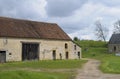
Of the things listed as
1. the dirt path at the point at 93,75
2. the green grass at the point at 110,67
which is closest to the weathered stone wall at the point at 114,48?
the green grass at the point at 110,67

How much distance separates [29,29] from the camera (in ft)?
196

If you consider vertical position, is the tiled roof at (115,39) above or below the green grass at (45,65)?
above

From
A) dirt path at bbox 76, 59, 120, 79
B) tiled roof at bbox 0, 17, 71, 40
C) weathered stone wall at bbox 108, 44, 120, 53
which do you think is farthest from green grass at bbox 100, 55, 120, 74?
weathered stone wall at bbox 108, 44, 120, 53

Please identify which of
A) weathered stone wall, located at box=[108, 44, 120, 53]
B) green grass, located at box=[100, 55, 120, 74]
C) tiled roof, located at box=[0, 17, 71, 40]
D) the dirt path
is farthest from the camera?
weathered stone wall, located at box=[108, 44, 120, 53]

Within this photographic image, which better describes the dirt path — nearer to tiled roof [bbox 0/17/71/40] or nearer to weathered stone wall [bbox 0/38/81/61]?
weathered stone wall [bbox 0/38/81/61]

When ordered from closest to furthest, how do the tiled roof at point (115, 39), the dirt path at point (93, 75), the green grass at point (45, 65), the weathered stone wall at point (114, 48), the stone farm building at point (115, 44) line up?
1. the dirt path at point (93, 75)
2. the green grass at point (45, 65)
3. the tiled roof at point (115, 39)
4. the stone farm building at point (115, 44)
5. the weathered stone wall at point (114, 48)

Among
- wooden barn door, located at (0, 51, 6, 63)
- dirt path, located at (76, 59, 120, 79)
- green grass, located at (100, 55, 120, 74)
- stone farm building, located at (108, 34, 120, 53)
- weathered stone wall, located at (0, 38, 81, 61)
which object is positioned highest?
stone farm building, located at (108, 34, 120, 53)

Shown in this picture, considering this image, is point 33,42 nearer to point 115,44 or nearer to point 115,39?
point 115,44

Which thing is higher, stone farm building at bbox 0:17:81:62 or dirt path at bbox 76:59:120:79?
stone farm building at bbox 0:17:81:62

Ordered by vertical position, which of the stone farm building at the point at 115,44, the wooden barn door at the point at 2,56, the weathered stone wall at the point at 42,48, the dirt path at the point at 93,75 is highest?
the stone farm building at the point at 115,44

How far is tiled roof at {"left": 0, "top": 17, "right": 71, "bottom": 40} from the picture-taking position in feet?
179

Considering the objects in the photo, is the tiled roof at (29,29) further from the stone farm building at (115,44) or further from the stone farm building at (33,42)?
the stone farm building at (115,44)

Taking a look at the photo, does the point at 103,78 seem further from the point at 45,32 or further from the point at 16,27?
the point at 45,32

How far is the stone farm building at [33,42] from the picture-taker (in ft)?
174
